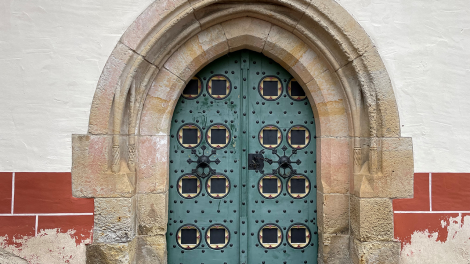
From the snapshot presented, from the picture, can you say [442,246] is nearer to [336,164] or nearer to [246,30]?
[336,164]

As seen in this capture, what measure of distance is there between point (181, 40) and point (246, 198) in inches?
60.3

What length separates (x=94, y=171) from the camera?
2.97 m

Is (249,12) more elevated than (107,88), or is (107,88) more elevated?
(249,12)

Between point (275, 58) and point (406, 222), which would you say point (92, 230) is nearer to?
point (275, 58)

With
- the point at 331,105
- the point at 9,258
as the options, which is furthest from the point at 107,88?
the point at 331,105

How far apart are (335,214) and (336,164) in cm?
44

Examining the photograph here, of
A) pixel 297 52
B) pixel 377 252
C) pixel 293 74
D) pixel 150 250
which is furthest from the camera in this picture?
Answer: pixel 293 74

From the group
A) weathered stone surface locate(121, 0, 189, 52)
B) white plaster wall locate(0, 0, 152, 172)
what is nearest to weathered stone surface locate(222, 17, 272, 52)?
weathered stone surface locate(121, 0, 189, 52)

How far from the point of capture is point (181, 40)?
3182mm

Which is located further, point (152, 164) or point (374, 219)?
point (152, 164)

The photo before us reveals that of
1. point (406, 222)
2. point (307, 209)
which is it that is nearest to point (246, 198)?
point (307, 209)

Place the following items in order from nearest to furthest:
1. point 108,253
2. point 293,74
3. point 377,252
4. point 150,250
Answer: point 108,253 < point 377,252 < point 150,250 < point 293,74

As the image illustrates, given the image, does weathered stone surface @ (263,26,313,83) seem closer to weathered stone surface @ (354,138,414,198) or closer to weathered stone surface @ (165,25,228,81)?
weathered stone surface @ (165,25,228,81)

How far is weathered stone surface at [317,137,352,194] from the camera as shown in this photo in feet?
10.7
